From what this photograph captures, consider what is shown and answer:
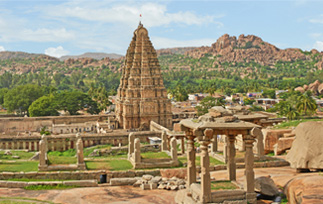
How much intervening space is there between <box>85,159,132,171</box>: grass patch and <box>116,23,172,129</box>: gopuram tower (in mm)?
21777

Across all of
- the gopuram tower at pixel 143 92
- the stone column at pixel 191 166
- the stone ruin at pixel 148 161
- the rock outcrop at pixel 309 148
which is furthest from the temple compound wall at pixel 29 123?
the rock outcrop at pixel 309 148

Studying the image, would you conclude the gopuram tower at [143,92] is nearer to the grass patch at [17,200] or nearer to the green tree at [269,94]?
the grass patch at [17,200]

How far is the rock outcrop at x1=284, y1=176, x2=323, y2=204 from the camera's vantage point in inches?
503

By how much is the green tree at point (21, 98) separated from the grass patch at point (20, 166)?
152 feet

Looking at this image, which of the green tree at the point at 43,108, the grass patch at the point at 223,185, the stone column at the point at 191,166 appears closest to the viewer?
the grass patch at the point at 223,185

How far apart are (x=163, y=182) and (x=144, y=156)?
184 inches

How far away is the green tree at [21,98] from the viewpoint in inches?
2675

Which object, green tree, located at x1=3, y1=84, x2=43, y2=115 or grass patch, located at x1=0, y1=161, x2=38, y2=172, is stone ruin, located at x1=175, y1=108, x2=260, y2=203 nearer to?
grass patch, located at x1=0, y1=161, x2=38, y2=172

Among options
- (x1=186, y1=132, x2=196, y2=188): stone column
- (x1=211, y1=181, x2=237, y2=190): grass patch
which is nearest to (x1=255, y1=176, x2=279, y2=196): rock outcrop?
(x1=211, y1=181, x2=237, y2=190): grass patch

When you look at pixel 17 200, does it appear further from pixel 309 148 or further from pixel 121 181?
pixel 309 148

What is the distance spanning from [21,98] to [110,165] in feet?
166

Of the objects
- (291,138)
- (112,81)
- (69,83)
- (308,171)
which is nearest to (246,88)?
(112,81)

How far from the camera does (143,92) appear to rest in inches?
1839

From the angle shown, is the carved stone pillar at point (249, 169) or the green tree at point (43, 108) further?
the green tree at point (43, 108)
